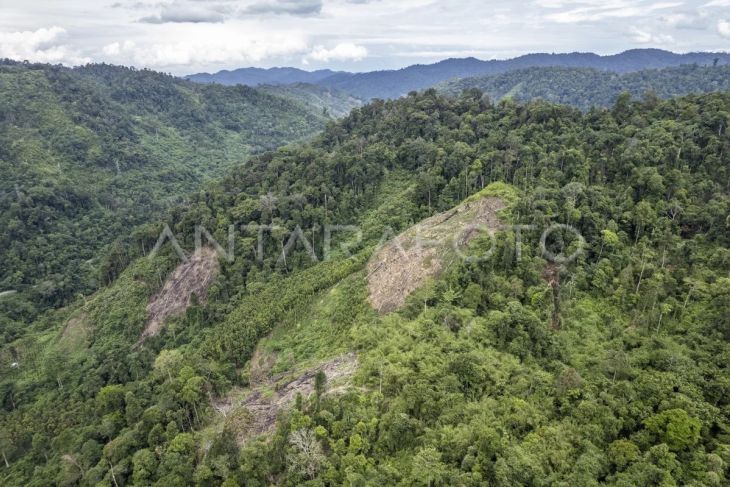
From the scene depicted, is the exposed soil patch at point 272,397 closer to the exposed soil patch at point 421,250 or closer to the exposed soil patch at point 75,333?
the exposed soil patch at point 421,250

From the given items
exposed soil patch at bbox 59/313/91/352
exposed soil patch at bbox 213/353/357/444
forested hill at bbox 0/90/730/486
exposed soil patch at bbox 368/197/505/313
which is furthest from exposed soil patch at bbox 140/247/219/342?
exposed soil patch at bbox 368/197/505/313

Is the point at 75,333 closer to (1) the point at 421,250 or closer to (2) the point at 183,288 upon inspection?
(2) the point at 183,288

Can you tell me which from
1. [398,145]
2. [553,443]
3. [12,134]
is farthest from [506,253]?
[12,134]

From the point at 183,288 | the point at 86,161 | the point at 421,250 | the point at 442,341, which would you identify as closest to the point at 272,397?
the point at 442,341

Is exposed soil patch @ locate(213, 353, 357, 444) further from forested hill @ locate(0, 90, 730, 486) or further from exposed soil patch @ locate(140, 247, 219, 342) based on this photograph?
exposed soil patch @ locate(140, 247, 219, 342)

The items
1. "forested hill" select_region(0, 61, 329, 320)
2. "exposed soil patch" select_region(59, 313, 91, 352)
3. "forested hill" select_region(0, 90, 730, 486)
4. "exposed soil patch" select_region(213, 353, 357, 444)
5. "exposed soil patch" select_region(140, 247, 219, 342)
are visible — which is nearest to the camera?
"forested hill" select_region(0, 90, 730, 486)

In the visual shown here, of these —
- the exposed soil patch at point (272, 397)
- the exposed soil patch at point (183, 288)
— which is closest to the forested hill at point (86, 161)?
the exposed soil patch at point (183, 288)
